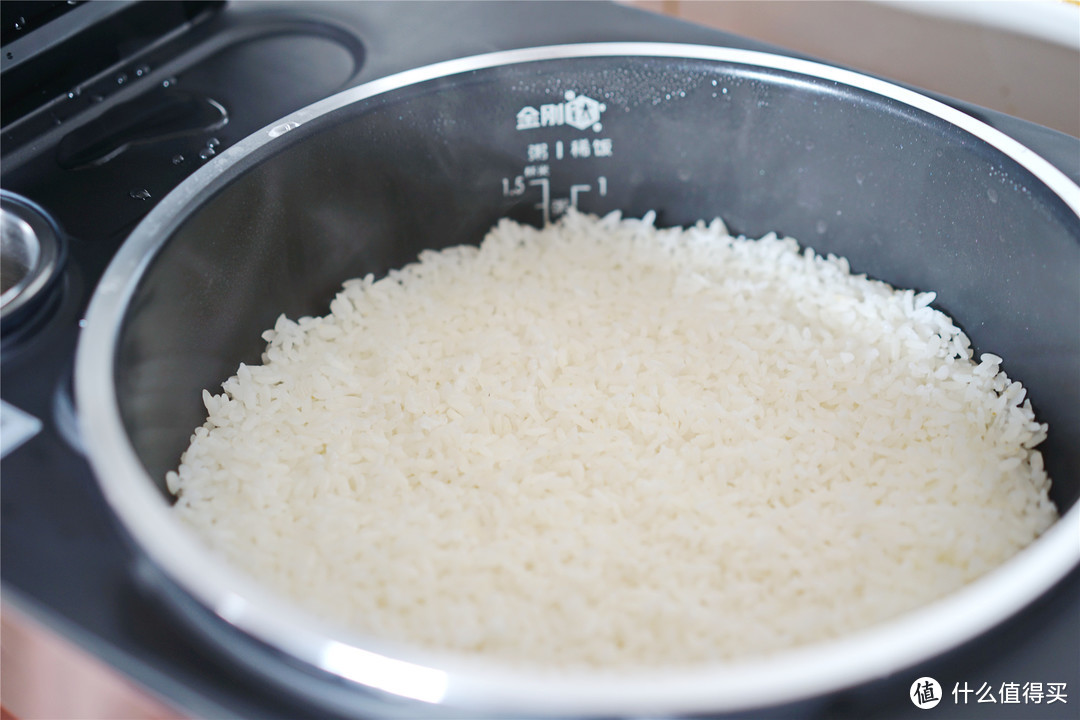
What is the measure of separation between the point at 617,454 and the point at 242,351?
1.84 ft

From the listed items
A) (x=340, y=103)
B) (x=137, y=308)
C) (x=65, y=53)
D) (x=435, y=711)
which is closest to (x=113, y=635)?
(x=435, y=711)

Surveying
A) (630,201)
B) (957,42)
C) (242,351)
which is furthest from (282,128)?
(957,42)

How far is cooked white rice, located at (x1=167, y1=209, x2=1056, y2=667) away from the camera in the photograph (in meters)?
0.93

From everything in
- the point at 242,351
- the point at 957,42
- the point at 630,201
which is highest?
the point at 957,42

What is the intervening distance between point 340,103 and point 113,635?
80 cm

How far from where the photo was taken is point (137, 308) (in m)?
1.01

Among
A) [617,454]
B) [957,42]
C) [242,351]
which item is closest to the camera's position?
[617,454]

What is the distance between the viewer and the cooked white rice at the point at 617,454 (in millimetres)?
929

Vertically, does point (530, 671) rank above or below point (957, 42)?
below

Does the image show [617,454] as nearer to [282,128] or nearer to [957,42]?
[282,128]

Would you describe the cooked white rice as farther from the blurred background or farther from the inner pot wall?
the blurred background

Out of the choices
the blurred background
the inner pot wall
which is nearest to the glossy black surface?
the inner pot wall

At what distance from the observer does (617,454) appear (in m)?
1.12

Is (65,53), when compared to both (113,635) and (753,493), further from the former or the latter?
(753,493)
